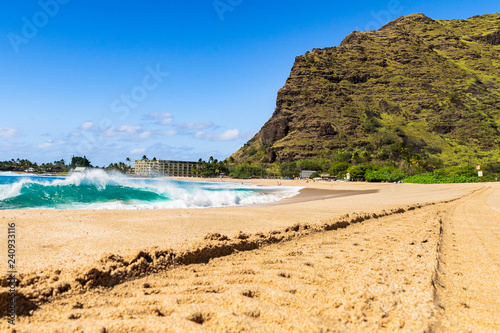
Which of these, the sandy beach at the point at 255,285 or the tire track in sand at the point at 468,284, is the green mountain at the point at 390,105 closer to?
the tire track in sand at the point at 468,284

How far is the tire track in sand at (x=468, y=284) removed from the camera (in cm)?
288

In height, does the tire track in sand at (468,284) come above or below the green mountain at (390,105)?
below

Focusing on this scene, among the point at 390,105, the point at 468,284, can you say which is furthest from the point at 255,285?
the point at 390,105

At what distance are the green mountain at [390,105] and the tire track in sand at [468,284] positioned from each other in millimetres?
98980

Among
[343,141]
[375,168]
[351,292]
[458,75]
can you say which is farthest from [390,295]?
[458,75]

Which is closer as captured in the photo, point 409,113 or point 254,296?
point 254,296

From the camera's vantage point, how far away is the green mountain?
113 meters

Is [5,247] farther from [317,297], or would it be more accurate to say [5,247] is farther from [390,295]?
[390,295]

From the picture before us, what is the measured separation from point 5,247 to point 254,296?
4791 mm

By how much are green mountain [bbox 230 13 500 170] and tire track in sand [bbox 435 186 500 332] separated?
9898 centimetres

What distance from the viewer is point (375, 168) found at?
86688mm

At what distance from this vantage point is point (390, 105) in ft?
449

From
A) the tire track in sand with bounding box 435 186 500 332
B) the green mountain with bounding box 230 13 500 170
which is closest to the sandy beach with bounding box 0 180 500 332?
the tire track in sand with bounding box 435 186 500 332

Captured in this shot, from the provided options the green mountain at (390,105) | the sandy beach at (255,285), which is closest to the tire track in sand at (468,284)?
the sandy beach at (255,285)
